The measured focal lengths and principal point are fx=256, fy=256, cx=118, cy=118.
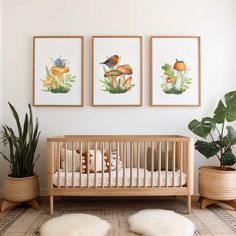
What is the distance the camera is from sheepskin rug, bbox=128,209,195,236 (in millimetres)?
2047

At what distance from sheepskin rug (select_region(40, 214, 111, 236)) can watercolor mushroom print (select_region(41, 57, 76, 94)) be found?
4.78 feet

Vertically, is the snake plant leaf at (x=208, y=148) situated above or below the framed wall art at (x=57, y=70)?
below

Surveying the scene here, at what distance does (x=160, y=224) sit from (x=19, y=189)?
1404 mm

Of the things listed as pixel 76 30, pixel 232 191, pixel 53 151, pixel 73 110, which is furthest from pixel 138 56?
pixel 232 191

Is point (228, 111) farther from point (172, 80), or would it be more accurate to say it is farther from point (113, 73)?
point (113, 73)

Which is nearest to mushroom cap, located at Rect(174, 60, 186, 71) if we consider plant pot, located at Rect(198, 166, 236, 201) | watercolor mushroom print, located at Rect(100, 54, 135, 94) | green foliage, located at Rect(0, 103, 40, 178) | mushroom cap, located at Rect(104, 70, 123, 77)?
watercolor mushroom print, located at Rect(100, 54, 135, 94)

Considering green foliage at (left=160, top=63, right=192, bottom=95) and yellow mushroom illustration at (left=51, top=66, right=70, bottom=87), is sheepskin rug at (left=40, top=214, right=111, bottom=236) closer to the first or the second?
yellow mushroom illustration at (left=51, top=66, right=70, bottom=87)

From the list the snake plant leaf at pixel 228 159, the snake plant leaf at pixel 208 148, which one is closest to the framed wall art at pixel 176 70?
the snake plant leaf at pixel 208 148

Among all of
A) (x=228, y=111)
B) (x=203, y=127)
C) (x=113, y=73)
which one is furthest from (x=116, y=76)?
(x=228, y=111)

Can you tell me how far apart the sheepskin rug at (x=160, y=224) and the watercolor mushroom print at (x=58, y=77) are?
1658 millimetres

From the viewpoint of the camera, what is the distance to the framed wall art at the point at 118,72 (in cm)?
307

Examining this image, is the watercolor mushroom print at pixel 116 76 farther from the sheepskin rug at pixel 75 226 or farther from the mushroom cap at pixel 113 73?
the sheepskin rug at pixel 75 226

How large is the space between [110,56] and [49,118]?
1050 mm

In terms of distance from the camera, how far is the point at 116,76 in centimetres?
308
